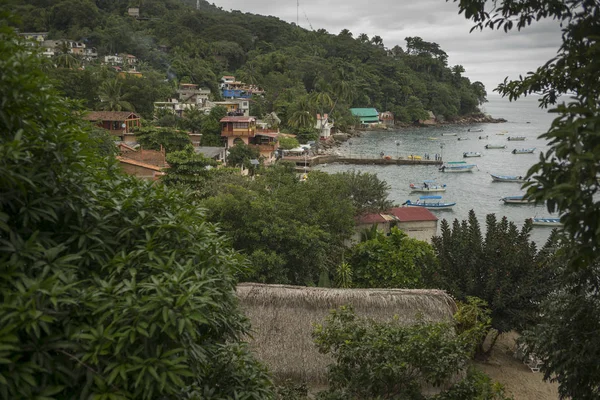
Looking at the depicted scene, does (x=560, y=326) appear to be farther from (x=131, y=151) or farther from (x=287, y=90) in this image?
(x=287, y=90)

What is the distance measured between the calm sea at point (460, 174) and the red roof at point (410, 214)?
11.9 feet

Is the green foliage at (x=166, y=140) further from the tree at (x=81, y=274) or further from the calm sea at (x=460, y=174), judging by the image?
the tree at (x=81, y=274)

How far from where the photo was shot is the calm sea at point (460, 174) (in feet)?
91.4

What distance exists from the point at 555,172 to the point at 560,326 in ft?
7.42

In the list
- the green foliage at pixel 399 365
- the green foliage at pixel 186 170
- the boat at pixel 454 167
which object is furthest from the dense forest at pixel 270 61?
the green foliage at pixel 399 365

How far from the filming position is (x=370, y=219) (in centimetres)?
1691

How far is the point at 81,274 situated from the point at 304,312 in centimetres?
530

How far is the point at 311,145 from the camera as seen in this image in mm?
41812

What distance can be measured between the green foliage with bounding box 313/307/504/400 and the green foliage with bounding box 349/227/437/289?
22.3 ft

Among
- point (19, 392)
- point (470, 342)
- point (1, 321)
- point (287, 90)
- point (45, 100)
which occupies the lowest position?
point (470, 342)

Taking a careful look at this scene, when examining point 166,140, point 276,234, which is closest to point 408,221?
point 276,234

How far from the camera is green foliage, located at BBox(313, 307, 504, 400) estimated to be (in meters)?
4.58

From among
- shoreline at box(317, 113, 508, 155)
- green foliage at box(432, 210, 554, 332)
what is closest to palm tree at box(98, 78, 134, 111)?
shoreline at box(317, 113, 508, 155)

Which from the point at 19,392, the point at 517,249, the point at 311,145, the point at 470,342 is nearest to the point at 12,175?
the point at 19,392
